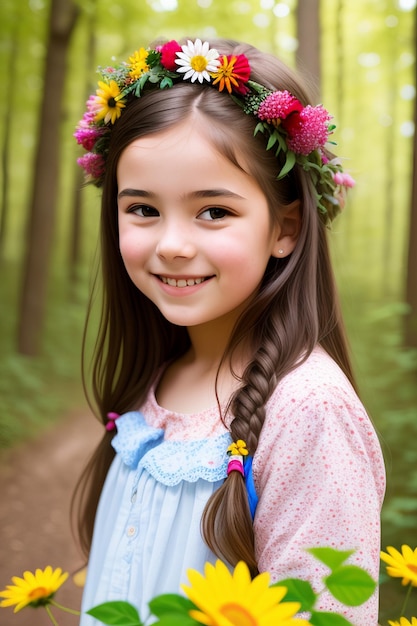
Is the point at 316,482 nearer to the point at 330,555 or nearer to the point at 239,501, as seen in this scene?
the point at 239,501

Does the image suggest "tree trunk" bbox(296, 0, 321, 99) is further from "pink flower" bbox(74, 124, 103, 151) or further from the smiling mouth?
the smiling mouth

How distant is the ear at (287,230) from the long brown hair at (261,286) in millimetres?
17

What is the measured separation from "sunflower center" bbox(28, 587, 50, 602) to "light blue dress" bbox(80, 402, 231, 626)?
7.7 inches

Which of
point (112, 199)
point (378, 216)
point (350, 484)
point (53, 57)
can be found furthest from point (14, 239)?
point (350, 484)

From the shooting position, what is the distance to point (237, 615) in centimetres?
51

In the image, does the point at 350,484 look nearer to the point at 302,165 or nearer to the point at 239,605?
the point at 239,605

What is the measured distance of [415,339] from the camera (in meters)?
3.73

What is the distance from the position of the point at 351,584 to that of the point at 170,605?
0.15m

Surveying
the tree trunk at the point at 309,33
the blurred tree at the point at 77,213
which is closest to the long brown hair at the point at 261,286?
the tree trunk at the point at 309,33

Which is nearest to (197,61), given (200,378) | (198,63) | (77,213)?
(198,63)

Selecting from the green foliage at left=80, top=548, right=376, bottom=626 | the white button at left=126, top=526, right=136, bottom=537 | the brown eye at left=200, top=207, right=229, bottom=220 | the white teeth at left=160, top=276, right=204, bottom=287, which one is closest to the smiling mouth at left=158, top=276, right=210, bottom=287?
the white teeth at left=160, top=276, right=204, bottom=287

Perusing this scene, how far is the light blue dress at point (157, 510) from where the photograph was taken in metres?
1.14

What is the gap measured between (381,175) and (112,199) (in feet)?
23.3

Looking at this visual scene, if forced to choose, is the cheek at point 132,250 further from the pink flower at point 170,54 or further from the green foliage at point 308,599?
the green foliage at point 308,599
